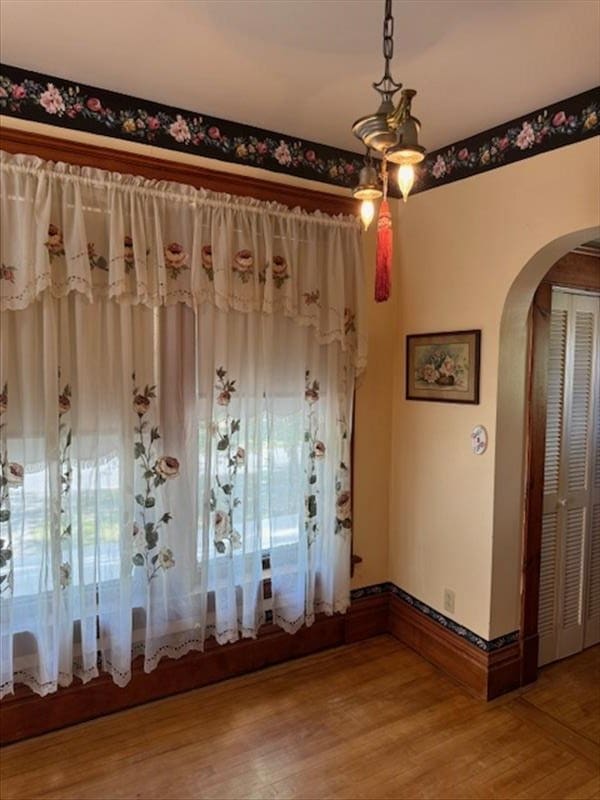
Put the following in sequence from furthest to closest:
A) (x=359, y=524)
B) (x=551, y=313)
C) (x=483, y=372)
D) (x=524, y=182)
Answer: (x=359, y=524) < (x=551, y=313) < (x=483, y=372) < (x=524, y=182)

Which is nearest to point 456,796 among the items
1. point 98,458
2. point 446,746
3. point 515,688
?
point 446,746

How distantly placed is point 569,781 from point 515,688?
0.59 meters

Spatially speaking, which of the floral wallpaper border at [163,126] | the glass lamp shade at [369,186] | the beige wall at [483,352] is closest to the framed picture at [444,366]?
the beige wall at [483,352]

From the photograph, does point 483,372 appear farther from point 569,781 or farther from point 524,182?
point 569,781

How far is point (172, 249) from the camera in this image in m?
2.35

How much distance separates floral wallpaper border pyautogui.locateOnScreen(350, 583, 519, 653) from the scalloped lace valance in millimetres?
1319

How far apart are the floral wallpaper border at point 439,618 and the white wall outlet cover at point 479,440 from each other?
35.9 inches

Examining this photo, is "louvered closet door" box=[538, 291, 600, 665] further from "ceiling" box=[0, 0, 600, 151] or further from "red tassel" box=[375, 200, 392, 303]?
"red tassel" box=[375, 200, 392, 303]

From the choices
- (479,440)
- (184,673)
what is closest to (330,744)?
(184,673)

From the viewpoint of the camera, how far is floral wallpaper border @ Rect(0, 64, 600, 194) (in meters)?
2.13

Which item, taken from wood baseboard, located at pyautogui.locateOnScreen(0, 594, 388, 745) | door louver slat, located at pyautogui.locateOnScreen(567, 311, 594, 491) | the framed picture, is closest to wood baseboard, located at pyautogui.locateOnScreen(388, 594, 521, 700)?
wood baseboard, located at pyautogui.locateOnScreen(0, 594, 388, 745)

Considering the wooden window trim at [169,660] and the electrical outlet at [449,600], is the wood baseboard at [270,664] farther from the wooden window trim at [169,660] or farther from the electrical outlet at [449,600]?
the electrical outlet at [449,600]

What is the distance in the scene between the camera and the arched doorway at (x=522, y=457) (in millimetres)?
2559

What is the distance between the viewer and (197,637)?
99.3 inches
